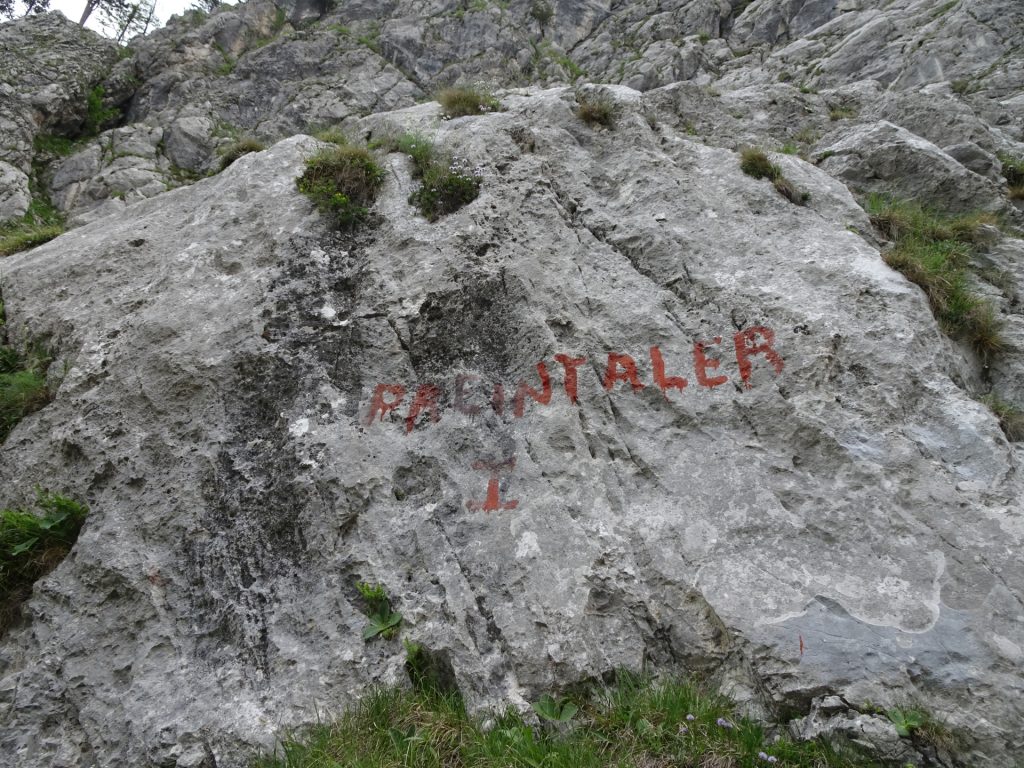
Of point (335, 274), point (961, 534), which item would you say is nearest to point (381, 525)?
point (335, 274)

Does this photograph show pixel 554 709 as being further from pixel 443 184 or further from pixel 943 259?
pixel 943 259

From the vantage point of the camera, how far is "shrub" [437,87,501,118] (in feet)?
28.9

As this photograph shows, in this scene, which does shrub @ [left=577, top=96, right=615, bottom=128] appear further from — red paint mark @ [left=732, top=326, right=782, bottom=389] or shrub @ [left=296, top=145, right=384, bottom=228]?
red paint mark @ [left=732, top=326, right=782, bottom=389]

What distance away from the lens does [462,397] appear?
5562 mm

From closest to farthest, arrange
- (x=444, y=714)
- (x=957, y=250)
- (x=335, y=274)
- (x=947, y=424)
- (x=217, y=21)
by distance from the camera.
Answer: (x=444, y=714) < (x=947, y=424) < (x=335, y=274) < (x=957, y=250) < (x=217, y=21)

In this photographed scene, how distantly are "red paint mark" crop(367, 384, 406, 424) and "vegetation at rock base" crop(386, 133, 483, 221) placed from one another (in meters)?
2.28

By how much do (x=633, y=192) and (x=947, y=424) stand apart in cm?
407

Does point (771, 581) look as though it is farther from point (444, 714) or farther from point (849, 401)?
point (444, 714)

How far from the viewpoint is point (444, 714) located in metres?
4.05

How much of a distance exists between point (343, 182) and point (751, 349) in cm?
509

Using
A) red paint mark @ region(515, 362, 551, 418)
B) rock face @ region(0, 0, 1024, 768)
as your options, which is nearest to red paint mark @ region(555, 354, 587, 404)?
rock face @ region(0, 0, 1024, 768)

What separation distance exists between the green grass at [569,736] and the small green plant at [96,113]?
93.3ft

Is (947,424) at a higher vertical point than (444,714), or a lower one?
higher

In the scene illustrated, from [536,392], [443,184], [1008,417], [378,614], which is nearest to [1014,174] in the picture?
[1008,417]
